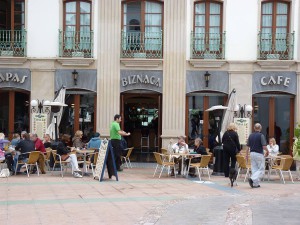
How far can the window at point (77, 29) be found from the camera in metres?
22.0

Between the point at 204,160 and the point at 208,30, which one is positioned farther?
the point at 208,30

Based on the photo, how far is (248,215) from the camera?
10039 mm

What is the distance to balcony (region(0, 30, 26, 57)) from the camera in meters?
21.9

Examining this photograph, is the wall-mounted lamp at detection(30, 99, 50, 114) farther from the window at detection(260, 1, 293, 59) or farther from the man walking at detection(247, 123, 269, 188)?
the man walking at detection(247, 123, 269, 188)

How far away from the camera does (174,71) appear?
2184 centimetres

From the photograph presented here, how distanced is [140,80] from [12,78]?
5027 mm

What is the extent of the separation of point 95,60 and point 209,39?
179 inches

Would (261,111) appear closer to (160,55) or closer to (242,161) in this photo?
(160,55)

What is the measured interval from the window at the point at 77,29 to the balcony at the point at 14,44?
1.58 m

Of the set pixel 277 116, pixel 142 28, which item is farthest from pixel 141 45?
pixel 277 116

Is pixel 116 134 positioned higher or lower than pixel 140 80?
lower

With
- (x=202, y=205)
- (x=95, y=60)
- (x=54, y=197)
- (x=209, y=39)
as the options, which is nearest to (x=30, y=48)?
(x=95, y=60)

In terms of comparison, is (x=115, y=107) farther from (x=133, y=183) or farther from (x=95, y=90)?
(x=133, y=183)

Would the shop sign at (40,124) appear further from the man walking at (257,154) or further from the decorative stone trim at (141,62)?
the man walking at (257,154)
